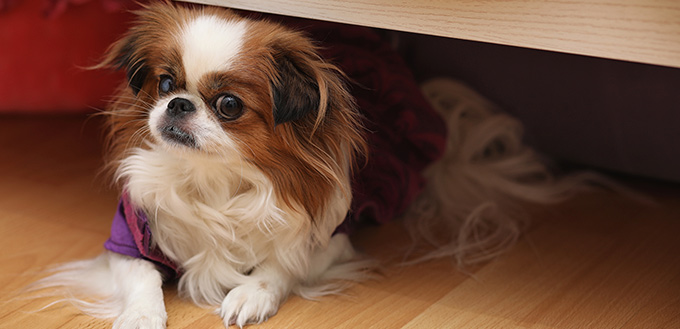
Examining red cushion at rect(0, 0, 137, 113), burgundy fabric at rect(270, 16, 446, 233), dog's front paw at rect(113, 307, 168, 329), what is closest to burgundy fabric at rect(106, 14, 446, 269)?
burgundy fabric at rect(270, 16, 446, 233)

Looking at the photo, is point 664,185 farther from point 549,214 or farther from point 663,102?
point 549,214

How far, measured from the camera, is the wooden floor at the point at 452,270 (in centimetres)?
149

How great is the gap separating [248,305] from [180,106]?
0.40 meters

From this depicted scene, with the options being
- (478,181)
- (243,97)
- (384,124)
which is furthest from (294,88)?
(478,181)

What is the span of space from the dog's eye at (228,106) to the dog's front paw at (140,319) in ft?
1.26

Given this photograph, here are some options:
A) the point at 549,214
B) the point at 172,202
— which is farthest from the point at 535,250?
the point at 172,202

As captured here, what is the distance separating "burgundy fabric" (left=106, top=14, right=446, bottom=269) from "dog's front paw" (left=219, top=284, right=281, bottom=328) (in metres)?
0.26

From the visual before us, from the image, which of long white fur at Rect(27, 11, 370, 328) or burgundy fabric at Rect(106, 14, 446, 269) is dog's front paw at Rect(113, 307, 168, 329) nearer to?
long white fur at Rect(27, 11, 370, 328)

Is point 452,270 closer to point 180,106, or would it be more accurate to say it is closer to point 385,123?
point 385,123

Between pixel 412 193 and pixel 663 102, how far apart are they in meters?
0.76

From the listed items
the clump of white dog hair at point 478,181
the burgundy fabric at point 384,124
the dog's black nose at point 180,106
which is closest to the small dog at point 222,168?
the dog's black nose at point 180,106

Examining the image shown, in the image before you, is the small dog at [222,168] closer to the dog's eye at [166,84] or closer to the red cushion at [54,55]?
the dog's eye at [166,84]

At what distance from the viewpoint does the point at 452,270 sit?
1.75 m

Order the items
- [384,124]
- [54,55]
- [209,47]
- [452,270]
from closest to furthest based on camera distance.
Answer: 1. [209,47]
2. [452,270]
3. [384,124]
4. [54,55]
